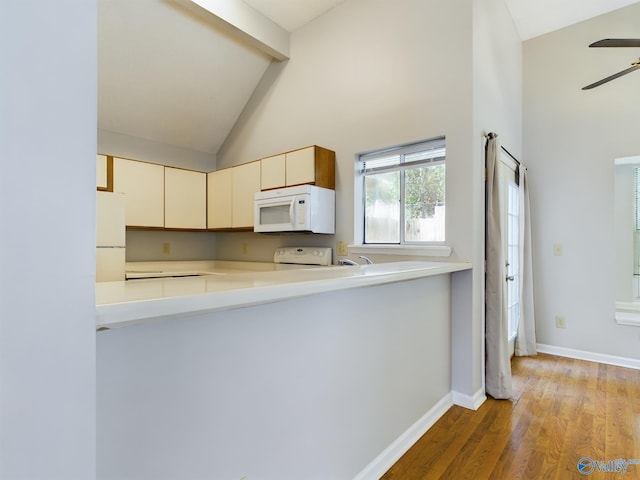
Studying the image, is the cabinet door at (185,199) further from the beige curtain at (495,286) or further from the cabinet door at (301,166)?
the beige curtain at (495,286)

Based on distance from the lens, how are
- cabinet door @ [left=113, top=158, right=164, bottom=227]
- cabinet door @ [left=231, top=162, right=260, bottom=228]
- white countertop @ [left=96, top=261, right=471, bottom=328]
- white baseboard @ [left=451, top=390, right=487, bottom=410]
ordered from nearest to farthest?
1. white countertop @ [left=96, top=261, right=471, bottom=328]
2. white baseboard @ [left=451, top=390, right=487, bottom=410]
3. cabinet door @ [left=113, top=158, right=164, bottom=227]
4. cabinet door @ [left=231, top=162, right=260, bottom=228]

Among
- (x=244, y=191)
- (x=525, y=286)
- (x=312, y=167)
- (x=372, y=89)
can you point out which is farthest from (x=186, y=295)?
(x=525, y=286)

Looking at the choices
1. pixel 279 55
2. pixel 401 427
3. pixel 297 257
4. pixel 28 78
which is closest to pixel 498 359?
pixel 401 427

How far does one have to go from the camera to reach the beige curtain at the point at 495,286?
241 cm

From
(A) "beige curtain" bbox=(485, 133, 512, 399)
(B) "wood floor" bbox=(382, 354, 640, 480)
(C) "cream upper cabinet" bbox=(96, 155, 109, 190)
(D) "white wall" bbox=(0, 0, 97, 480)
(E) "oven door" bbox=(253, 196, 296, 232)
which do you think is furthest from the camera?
(C) "cream upper cabinet" bbox=(96, 155, 109, 190)

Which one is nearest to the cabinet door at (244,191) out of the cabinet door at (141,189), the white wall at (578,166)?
the cabinet door at (141,189)

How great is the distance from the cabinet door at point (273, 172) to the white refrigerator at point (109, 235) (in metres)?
1.27

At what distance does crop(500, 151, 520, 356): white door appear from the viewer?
3.02 meters

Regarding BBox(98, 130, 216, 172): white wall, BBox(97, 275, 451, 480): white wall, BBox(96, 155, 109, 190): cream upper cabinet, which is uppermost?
BBox(98, 130, 216, 172): white wall

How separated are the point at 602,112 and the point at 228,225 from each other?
152 inches

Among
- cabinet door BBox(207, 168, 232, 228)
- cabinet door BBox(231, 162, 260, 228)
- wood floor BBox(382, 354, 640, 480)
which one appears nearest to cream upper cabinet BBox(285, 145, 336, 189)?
cabinet door BBox(231, 162, 260, 228)

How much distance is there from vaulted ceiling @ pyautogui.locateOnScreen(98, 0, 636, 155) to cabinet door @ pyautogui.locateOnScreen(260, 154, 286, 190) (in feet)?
3.51

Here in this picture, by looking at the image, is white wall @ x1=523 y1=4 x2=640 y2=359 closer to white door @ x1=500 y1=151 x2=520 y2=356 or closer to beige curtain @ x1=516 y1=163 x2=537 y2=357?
beige curtain @ x1=516 y1=163 x2=537 y2=357

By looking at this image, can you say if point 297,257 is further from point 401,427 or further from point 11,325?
point 11,325
